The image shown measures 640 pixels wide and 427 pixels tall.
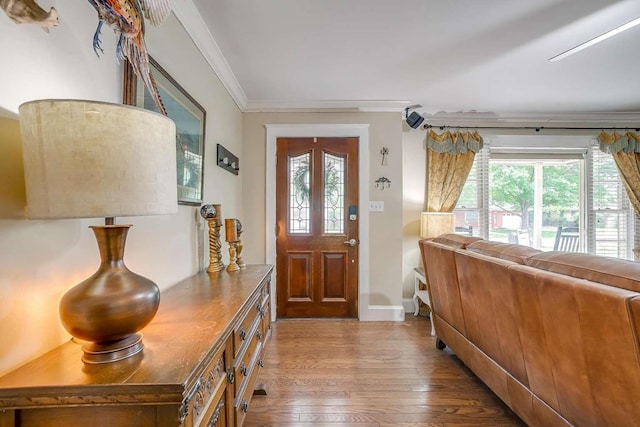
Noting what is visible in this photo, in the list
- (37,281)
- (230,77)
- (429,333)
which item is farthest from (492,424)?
(230,77)

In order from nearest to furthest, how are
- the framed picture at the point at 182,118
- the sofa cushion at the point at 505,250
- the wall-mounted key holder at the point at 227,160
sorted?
the framed picture at the point at 182,118 → the sofa cushion at the point at 505,250 → the wall-mounted key holder at the point at 227,160

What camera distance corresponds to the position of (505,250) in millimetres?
1704

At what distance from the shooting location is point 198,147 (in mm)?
1891

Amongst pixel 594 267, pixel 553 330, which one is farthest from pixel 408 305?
pixel 594 267

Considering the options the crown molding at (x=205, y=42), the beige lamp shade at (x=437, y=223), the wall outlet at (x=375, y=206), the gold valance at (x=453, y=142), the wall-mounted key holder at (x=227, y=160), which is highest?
the crown molding at (x=205, y=42)

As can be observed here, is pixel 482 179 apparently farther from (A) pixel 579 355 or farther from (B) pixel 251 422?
(B) pixel 251 422

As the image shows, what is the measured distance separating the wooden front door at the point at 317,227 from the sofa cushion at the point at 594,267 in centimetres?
201

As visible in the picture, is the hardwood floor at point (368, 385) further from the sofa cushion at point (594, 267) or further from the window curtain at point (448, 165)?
the window curtain at point (448, 165)

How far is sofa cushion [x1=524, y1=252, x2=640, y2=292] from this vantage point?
104 centimetres

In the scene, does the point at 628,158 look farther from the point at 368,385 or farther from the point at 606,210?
the point at 368,385

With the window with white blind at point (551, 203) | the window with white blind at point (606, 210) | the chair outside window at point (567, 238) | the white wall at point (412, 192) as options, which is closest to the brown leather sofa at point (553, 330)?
the white wall at point (412, 192)

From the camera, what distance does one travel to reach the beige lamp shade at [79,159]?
634 millimetres

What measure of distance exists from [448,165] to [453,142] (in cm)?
28

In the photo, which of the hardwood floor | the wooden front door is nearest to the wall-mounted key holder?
the wooden front door
